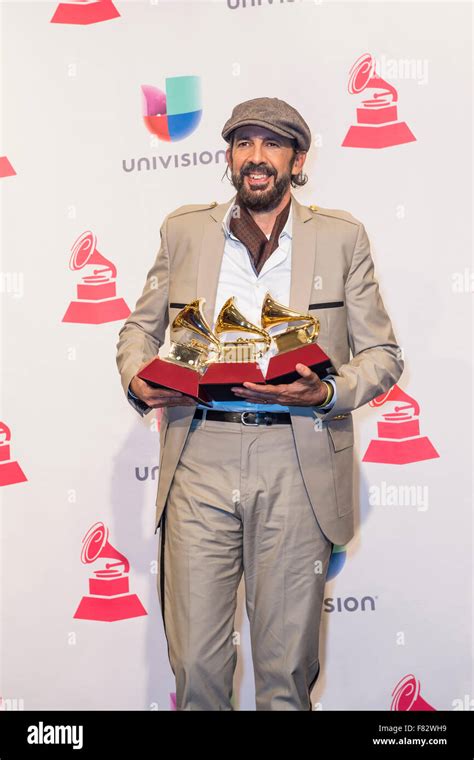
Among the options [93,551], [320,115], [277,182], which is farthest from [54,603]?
[320,115]

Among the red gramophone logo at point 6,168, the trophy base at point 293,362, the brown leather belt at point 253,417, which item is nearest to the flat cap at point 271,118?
the trophy base at point 293,362

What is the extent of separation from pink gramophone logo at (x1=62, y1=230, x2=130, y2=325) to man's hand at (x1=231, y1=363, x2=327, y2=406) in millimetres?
1255

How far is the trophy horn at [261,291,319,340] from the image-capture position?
2549 millimetres

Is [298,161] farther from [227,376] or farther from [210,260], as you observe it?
[227,376]

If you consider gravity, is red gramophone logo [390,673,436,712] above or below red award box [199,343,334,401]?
below

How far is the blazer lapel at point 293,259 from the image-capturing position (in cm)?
275

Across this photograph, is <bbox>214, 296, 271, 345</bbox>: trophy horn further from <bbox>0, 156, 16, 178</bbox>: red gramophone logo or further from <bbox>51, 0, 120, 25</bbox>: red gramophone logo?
<bbox>51, 0, 120, 25</bbox>: red gramophone logo

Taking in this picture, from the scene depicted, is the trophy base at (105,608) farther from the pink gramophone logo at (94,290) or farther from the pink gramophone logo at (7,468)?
the pink gramophone logo at (94,290)

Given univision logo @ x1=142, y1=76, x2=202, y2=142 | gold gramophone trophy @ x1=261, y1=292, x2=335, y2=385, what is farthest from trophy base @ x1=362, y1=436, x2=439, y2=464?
univision logo @ x1=142, y1=76, x2=202, y2=142

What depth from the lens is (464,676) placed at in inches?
143

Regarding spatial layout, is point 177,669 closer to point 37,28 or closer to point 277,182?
point 277,182

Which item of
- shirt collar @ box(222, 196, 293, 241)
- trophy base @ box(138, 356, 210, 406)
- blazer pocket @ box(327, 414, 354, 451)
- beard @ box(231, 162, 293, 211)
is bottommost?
blazer pocket @ box(327, 414, 354, 451)

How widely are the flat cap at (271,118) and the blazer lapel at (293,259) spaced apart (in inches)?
8.9
